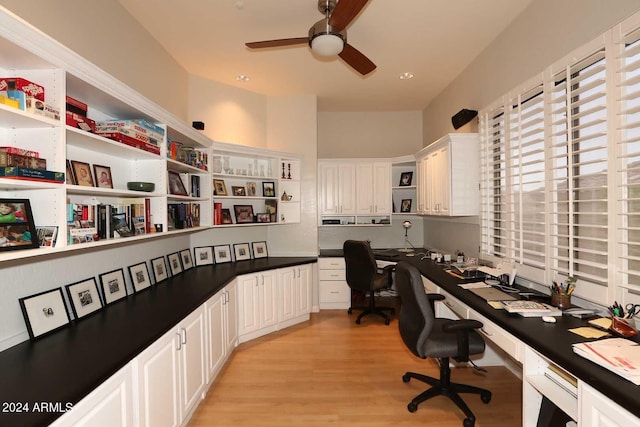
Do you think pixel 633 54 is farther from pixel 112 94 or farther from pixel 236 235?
pixel 236 235

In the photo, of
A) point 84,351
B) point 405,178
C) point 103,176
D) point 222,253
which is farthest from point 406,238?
point 84,351

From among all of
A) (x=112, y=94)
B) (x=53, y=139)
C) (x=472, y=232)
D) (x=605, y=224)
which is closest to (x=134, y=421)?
(x=53, y=139)

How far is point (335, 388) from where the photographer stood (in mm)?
2805

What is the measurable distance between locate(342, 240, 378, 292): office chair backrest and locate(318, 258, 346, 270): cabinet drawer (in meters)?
0.29

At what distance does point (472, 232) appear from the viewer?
3.73 m

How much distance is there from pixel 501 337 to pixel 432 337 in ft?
1.79

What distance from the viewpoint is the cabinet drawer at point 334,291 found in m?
4.85

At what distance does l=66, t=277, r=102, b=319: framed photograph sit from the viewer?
76.8 inches

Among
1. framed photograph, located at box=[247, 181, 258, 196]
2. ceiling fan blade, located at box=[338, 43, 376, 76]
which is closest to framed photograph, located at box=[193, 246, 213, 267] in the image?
framed photograph, located at box=[247, 181, 258, 196]

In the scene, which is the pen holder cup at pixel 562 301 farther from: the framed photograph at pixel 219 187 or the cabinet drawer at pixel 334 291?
the framed photograph at pixel 219 187

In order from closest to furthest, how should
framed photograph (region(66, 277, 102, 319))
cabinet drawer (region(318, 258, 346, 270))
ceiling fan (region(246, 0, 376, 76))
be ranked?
framed photograph (region(66, 277, 102, 319))
ceiling fan (region(246, 0, 376, 76))
cabinet drawer (region(318, 258, 346, 270))

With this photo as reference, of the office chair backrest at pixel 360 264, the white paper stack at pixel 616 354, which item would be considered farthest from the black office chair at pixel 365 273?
the white paper stack at pixel 616 354

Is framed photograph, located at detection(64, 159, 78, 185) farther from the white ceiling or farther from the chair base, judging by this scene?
the chair base

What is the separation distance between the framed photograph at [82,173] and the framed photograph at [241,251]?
2.31 m
